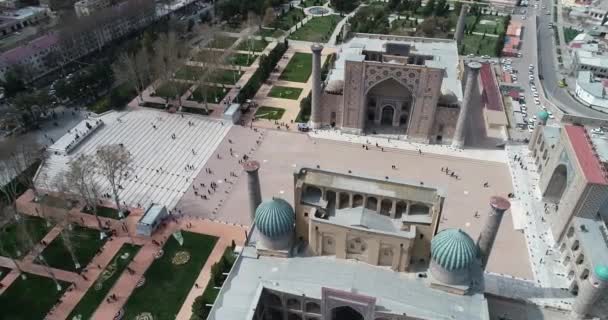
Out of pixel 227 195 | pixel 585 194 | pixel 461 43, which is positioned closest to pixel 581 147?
pixel 585 194

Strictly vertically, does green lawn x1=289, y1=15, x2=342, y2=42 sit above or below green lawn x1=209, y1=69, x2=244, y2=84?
above

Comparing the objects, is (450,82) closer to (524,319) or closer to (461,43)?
(461,43)

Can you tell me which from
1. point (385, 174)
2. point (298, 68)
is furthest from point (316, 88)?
point (298, 68)

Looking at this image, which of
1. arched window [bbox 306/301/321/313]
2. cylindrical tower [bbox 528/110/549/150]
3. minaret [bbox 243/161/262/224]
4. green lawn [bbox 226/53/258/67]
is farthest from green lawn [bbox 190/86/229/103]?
cylindrical tower [bbox 528/110/549/150]

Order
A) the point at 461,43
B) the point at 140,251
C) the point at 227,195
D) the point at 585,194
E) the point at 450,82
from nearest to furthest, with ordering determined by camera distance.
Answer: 1. the point at 585,194
2. the point at 140,251
3. the point at 227,195
4. the point at 450,82
5. the point at 461,43

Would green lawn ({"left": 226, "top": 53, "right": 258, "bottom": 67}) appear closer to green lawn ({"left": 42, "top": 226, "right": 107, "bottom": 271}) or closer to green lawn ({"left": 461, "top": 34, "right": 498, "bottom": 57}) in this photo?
green lawn ({"left": 461, "top": 34, "right": 498, "bottom": 57})

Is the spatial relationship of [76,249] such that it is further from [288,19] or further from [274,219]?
[288,19]
